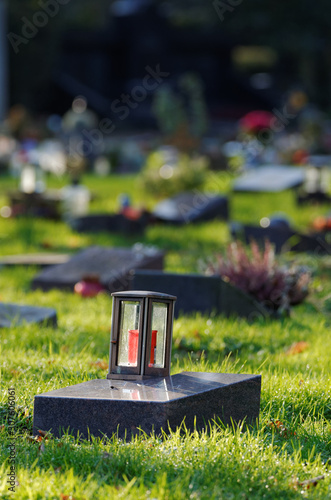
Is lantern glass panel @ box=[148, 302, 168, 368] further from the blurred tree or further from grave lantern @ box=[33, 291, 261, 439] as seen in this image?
the blurred tree

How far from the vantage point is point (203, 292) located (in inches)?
255

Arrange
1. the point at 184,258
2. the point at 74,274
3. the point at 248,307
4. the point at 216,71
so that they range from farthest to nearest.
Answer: the point at 216,71 → the point at 184,258 → the point at 74,274 → the point at 248,307

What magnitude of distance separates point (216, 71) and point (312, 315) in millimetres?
31599

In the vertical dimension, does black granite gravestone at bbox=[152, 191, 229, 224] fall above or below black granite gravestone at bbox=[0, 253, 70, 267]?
above

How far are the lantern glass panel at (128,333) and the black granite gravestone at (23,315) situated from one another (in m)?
1.72

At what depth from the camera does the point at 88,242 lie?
10.5 m

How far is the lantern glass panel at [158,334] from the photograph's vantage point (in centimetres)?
410

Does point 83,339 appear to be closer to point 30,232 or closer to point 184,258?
point 184,258

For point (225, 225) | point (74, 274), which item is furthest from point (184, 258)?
point (225, 225)

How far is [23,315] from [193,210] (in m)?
6.20

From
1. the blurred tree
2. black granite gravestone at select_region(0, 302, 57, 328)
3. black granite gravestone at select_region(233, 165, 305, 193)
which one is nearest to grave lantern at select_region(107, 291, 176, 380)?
black granite gravestone at select_region(0, 302, 57, 328)

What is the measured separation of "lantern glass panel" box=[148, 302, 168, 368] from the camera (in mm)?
4098

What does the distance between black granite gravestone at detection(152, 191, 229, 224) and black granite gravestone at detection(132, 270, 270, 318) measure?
5.21 metres

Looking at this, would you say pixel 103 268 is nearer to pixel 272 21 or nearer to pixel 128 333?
pixel 128 333
